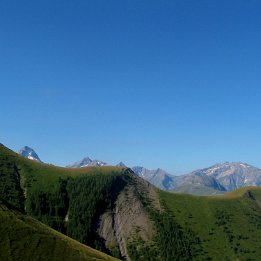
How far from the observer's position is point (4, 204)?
18300 cm

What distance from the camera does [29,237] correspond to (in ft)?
533

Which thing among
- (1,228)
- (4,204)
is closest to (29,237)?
(1,228)

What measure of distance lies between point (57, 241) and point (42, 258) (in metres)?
15.0

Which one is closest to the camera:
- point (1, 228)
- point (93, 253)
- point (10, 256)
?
point (10, 256)

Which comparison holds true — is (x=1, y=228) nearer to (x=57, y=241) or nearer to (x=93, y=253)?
(x=57, y=241)

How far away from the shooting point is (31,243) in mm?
159375

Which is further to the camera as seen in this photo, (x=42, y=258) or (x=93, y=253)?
(x=93, y=253)

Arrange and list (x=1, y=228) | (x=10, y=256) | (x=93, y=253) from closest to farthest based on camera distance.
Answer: (x=10, y=256), (x=1, y=228), (x=93, y=253)

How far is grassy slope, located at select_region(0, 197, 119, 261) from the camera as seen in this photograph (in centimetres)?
15225

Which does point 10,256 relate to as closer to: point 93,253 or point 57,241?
point 57,241

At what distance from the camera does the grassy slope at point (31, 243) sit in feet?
500

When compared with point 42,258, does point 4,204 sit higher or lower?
higher

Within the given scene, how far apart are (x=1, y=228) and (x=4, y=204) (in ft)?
76.0

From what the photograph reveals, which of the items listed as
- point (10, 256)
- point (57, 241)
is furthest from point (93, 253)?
point (10, 256)
